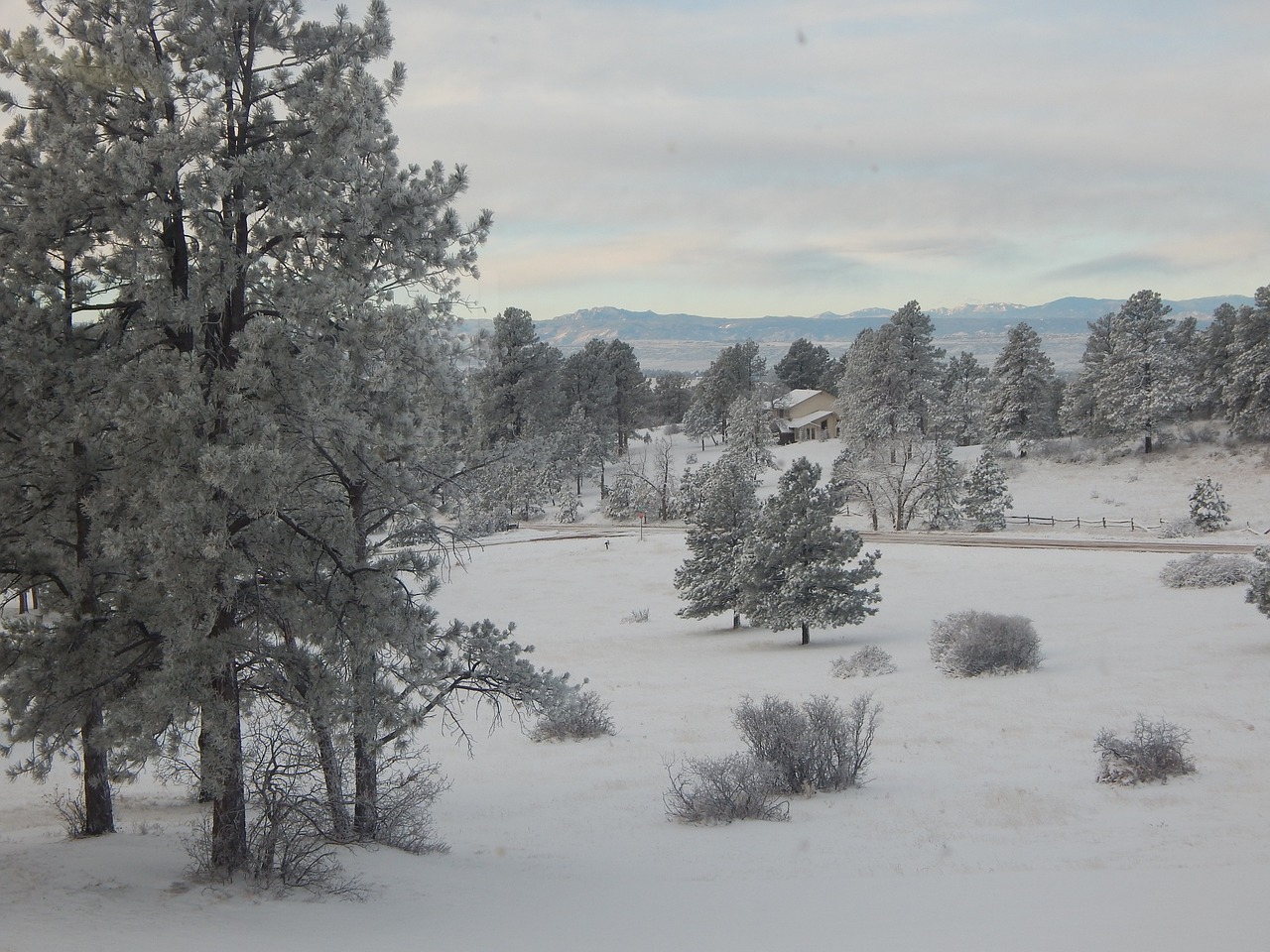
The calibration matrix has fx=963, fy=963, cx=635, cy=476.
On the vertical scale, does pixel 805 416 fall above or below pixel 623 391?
below

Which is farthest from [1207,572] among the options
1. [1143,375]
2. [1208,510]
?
[1143,375]

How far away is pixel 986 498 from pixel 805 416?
4393cm

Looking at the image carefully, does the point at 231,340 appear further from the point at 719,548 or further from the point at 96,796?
the point at 719,548

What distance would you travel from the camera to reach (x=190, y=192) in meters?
8.05

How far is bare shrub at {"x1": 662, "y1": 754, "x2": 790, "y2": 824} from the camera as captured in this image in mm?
12086

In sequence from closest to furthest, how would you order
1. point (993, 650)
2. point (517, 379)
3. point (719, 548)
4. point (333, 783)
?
1. point (333, 783)
2. point (993, 650)
3. point (719, 548)
4. point (517, 379)

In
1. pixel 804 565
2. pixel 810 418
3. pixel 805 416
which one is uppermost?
pixel 805 416

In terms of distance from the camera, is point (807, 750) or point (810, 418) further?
point (810, 418)

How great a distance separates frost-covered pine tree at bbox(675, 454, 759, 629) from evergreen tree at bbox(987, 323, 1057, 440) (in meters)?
44.1

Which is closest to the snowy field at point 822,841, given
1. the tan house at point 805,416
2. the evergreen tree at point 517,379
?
the evergreen tree at point 517,379

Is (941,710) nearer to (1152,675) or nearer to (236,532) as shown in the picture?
(1152,675)

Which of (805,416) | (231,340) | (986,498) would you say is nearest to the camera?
(231,340)

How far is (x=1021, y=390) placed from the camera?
68.9m

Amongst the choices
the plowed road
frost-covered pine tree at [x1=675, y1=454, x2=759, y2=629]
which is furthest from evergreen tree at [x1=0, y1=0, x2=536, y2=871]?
the plowed road
